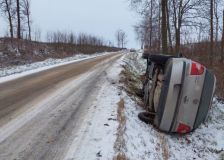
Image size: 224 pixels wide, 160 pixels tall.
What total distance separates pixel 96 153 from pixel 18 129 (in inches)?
82.1

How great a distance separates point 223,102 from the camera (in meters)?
12.8

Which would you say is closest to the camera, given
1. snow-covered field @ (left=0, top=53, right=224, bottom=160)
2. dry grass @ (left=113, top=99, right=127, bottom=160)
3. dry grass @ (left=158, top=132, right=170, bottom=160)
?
dry grass @ (left=113, top=99, right=127, bottom=160)

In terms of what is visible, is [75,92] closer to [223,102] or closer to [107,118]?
[107,118]

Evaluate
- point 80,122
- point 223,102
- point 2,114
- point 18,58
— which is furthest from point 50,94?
point 18,58

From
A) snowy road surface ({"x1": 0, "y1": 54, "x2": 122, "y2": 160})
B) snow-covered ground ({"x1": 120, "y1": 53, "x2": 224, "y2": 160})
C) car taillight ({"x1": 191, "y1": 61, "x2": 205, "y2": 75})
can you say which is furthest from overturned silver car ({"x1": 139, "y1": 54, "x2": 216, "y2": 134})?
snowy road surface ({"x1": 0, "y1": 54, "x2": 122, "y2": 160})

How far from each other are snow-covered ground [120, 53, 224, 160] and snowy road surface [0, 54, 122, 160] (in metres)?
0.59

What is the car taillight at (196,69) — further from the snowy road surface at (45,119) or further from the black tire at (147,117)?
the snowy road surface at (45,119)

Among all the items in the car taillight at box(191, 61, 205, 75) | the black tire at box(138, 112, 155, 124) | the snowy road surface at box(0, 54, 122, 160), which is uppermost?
the car taillight at box(191, 61, 205, 75)

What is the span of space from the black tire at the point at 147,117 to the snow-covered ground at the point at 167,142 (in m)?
0.14

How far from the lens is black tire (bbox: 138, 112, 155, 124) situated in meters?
8.03

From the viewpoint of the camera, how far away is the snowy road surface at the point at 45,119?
18.0 ft

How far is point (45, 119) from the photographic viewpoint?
7.32 meters

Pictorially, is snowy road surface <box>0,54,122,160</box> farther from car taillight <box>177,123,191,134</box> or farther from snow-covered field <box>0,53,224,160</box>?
car taillight <box>177,123,191,134</box>

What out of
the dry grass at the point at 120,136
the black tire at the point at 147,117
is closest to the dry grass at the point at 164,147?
the black tire at the point at 147,117
